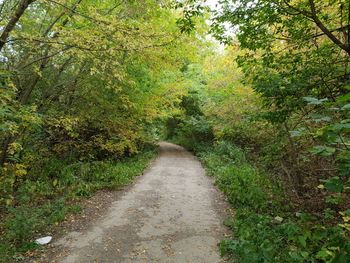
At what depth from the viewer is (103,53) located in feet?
22.3

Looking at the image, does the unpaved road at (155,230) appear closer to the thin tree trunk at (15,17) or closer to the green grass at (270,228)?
the green grass at (270,228)

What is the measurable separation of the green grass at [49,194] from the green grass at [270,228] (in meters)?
3.69

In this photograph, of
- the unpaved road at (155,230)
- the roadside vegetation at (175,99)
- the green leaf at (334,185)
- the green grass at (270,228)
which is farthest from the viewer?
the unpaved road at (155,230)

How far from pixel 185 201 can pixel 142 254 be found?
144 inches

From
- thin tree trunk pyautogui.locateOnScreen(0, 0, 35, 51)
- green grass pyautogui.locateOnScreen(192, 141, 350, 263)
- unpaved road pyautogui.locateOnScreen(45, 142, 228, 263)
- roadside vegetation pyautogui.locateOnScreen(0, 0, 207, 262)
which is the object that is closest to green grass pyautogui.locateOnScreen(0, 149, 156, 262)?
roadside vegetation pyautogui.locateOnScreen(0, 0, 207, 262)

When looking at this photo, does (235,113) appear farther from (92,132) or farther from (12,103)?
(12,103)

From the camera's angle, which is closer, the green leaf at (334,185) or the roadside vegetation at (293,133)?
the green leaf at (334,185)

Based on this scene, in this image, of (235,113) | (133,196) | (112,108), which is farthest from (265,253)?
(235,113)

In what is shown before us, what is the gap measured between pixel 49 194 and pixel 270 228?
20.2 ft

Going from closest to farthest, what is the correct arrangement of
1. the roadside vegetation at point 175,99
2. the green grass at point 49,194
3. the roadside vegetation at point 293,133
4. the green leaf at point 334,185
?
the green leaf at point 334,185
the roadside vegetation at point 293,133
the roadside vegetation at point 175,99
the green grass at point 49,194

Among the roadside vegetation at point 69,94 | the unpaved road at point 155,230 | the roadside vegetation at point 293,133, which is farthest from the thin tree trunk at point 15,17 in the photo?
the unpaved road at point 155,230

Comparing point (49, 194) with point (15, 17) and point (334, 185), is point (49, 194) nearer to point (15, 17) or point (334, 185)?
point (15, 17)

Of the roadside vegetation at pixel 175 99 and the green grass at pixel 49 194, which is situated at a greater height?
the roadside vegetation at pixel 175 99

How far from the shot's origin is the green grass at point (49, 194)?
5.61 meters
